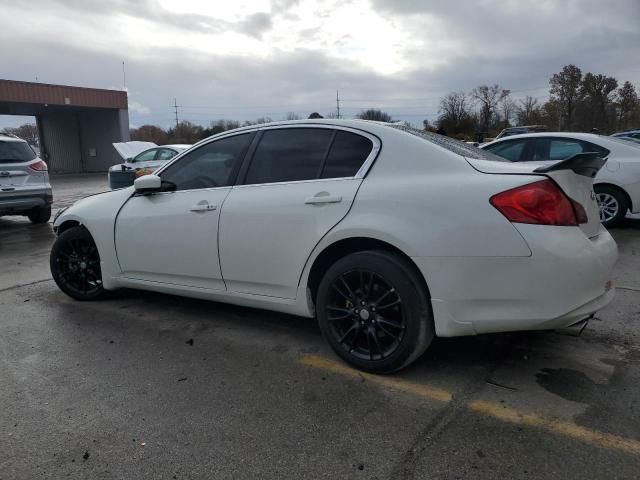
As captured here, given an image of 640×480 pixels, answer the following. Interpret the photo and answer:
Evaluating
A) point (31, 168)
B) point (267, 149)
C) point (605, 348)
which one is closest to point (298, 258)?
point (267, 149)

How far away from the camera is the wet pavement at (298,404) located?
2389mm

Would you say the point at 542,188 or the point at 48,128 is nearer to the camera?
the point at 542,188

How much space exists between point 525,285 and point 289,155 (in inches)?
73.4

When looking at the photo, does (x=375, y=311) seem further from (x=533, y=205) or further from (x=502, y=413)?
(x=533, y=205)

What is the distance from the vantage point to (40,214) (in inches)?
435

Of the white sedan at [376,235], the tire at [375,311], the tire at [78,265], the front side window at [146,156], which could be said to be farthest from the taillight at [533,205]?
the front side window at [146,156]

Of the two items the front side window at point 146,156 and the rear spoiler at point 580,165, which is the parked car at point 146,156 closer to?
the front side window at point 146,156

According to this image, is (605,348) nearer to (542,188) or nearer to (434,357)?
(434,357)

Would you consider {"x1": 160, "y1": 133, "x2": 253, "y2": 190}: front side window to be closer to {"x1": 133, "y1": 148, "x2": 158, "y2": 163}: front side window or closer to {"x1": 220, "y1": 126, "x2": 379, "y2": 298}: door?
{"x1": 220, "y1": 126, "x2": 379, "y2": 298}: door

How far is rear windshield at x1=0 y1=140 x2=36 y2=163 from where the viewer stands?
974 cm

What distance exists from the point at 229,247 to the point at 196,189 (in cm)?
67

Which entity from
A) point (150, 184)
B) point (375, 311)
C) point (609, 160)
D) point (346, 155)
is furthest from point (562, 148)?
point (150, 184)

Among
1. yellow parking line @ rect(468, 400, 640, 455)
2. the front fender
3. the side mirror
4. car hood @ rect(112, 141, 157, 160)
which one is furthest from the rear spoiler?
car hood @ rect(112, 141, 157, 160)

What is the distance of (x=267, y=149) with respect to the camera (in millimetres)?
3863
